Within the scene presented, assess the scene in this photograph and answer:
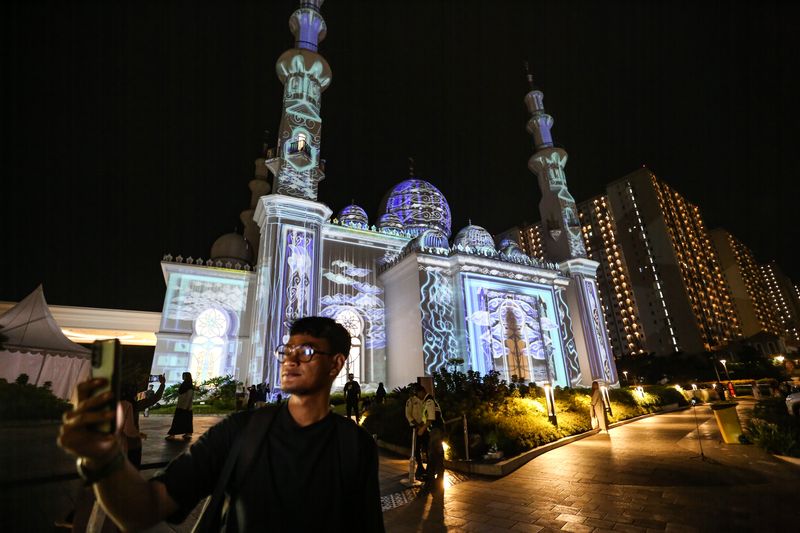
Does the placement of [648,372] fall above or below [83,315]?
below

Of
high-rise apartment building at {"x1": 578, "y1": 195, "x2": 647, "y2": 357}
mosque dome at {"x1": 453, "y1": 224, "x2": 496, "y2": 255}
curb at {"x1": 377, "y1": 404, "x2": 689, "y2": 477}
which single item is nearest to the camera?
curb at {"x1": 377, "y1": 404, "x2": 689, "y2": 477}

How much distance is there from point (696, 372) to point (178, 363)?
5024 cm

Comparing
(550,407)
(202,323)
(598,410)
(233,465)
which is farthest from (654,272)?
(233,465)

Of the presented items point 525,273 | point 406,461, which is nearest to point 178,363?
point 406,461

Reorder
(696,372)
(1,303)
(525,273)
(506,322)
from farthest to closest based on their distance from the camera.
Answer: (696,372), (1,303), (525,273), (506,322)

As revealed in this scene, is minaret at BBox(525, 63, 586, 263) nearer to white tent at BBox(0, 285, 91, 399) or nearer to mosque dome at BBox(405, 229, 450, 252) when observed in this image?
mosque dome at BBox(405, 229, 450, 252)

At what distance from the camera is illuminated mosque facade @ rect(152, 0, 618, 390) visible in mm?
17719

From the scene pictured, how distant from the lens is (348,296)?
21.1 m

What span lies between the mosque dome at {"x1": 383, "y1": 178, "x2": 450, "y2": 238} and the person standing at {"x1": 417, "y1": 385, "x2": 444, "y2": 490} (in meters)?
19.8

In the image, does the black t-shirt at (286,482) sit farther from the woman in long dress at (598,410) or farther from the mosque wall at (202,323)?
the mosque wall at (202,323)

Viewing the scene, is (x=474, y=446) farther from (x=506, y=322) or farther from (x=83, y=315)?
(x=83, y=315)

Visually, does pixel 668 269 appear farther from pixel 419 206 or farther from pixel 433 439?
pixel 433 439

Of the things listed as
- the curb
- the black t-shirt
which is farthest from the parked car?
the black t-shirt

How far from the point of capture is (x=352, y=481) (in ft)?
5.74
